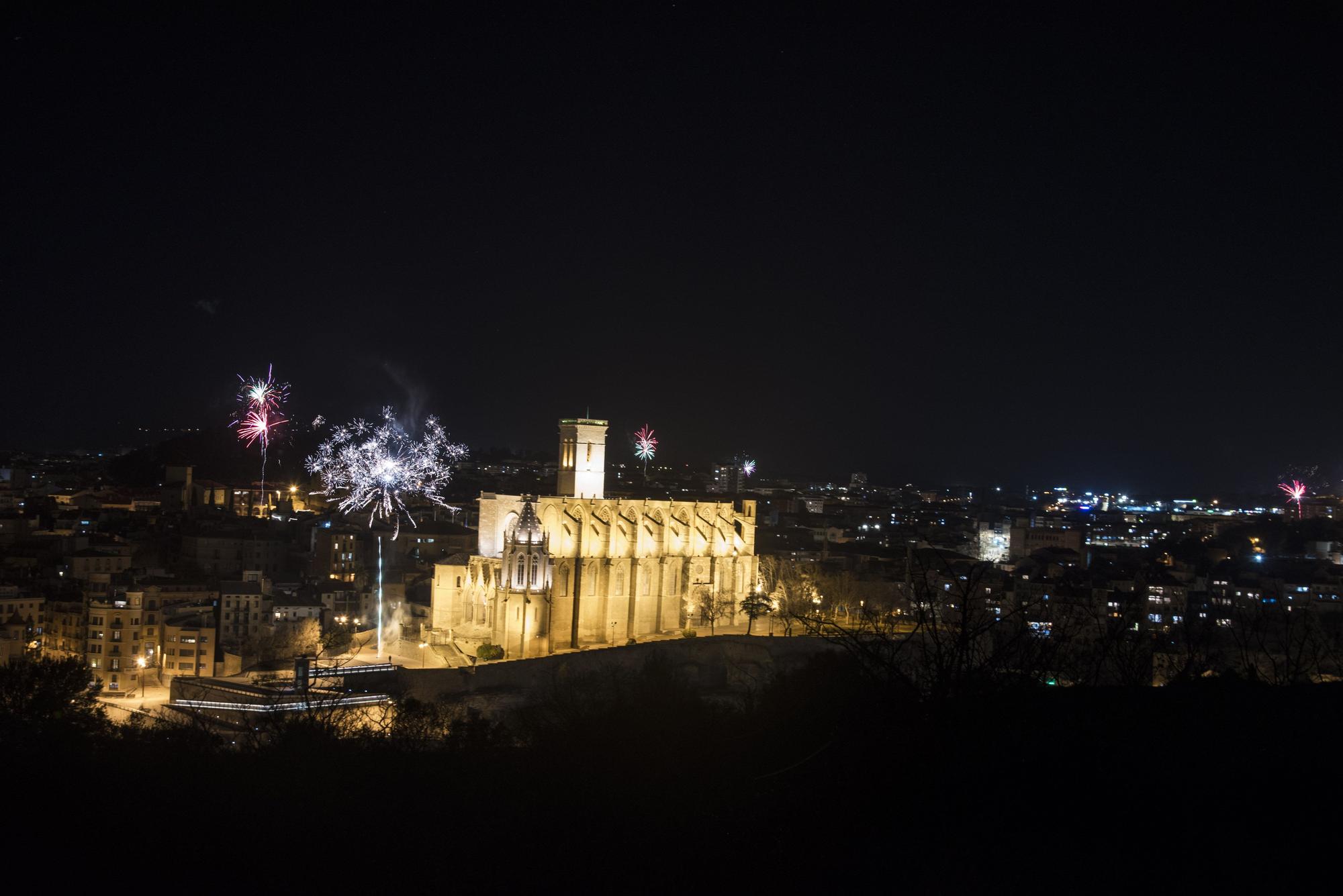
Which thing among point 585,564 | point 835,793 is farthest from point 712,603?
point 835,793

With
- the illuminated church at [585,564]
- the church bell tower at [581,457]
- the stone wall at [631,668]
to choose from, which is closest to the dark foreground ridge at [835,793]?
the stone wall at [631,668]

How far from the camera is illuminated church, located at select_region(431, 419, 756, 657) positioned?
119 ft

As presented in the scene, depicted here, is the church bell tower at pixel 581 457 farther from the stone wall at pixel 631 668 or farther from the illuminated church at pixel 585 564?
the stone wall at pixel 631 668

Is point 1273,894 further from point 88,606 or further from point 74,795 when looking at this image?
point 88,606

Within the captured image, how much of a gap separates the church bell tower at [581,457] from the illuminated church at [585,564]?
1.4 inches

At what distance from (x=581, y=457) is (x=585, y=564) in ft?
15.3

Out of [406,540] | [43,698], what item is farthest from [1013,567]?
[43,698]

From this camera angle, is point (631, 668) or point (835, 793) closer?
point (835, 793)

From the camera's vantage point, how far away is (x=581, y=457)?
134 feet

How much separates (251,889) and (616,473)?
84544mm

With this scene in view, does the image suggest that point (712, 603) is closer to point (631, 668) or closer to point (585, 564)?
point (585, 564)

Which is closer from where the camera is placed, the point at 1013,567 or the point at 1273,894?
the point at 1273,894

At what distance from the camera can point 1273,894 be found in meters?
7.77

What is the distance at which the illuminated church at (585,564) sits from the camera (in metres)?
36.1
